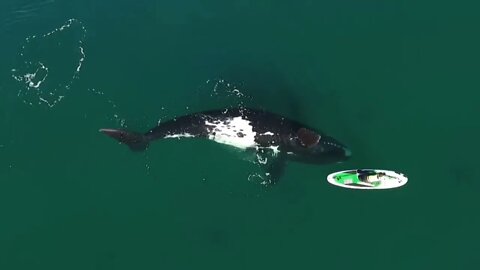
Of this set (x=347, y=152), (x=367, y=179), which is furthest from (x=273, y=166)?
(x=367, y=179)

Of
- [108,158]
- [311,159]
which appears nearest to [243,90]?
[311,159]

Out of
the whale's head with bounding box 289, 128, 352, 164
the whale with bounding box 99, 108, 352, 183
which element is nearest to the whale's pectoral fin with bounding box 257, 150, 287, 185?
the whale with bounding box 99, 108, 352, 183

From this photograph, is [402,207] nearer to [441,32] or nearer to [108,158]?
[441,32]

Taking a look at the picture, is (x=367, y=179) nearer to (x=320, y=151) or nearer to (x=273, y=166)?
(x=320, y=151)

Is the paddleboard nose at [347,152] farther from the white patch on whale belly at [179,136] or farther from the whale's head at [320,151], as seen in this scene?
the white patch on whale belly at [179,136]

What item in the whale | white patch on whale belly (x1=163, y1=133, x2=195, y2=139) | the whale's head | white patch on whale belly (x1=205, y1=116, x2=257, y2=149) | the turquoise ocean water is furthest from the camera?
white patch on whale belly (x1=163, y1=133, x2=195, y2=139)

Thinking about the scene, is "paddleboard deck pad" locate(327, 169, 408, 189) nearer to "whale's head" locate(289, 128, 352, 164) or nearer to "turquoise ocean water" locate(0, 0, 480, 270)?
"turquoise ocean water" locate(0, 0, 480, 270)
